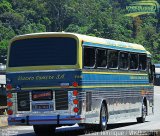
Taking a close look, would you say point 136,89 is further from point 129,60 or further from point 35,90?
point 35,90

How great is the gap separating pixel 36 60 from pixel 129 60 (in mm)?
5625

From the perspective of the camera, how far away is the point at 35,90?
19578 millimetres

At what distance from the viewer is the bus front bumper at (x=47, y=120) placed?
1928cm

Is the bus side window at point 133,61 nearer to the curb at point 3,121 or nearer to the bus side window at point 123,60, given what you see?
the bus side window at point 123,60

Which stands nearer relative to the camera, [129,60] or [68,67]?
[68,67]

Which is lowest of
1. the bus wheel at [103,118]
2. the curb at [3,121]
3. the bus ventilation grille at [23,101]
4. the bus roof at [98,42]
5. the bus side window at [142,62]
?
the curb at [3,121]

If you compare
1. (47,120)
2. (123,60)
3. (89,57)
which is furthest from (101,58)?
(47,120)

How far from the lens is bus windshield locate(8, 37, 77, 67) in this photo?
1964cm

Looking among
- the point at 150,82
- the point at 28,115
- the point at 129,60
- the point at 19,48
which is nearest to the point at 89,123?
the point at 28,115

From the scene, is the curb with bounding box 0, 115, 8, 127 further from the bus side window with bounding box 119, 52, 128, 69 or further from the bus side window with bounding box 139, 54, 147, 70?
the bus side window with bounding box 139, 54, 147, 70

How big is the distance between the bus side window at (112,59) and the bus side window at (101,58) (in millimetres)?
449

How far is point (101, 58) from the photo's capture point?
2142 cm

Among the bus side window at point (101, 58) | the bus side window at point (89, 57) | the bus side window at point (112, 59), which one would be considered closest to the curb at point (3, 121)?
the bus side window at point (112, 59)

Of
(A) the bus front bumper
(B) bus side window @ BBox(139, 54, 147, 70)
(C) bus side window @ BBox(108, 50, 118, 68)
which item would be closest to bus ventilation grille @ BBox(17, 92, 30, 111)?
(A) the bus front bumper
